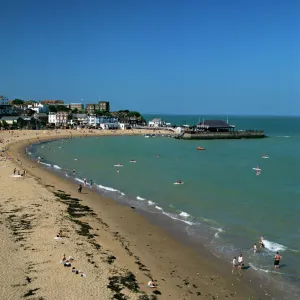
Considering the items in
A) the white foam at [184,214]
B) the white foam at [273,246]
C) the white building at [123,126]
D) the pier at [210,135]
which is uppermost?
the white building at [123,126]

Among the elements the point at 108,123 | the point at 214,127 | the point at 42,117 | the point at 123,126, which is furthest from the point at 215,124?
the point at 42,117

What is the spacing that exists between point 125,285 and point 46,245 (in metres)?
4.78

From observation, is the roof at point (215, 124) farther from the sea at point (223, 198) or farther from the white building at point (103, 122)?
the sea at point (223, 198)

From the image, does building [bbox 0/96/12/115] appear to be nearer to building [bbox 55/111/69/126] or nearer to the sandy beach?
building [bbox 55/111/69/126]

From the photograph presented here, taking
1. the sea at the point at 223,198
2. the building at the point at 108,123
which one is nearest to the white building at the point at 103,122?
the building at the point at 108,123

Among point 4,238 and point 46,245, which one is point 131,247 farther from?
point 4,238

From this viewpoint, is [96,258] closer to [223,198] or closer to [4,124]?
[223,198]

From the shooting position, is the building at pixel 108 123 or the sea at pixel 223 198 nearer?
the sea at pixel 223 198

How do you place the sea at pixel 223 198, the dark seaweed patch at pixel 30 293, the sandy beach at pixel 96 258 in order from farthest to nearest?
the sea at pixel 223 198
the sandy beach at pixel 96 258
the dark seaweed patch at pixel 30 293

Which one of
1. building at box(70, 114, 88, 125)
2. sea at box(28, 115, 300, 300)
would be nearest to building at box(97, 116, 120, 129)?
building at box(70, 114, 88, 125)

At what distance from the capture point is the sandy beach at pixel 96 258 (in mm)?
12688

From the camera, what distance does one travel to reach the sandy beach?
41.6ft

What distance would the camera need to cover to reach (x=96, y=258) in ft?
50.3

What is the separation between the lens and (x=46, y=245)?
16.3 m
